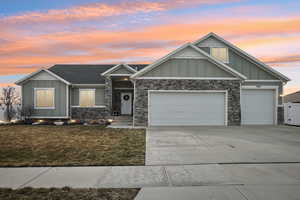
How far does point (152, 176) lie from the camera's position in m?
4.61

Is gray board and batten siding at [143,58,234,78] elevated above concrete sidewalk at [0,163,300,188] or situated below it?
above

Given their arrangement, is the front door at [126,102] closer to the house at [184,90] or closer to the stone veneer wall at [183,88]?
the house at [184,90]

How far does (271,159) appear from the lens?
600 cm

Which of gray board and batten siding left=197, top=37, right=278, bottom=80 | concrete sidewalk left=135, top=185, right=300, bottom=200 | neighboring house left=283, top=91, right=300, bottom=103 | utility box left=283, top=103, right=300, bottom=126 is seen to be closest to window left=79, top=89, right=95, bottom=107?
gray board and batten siding left=197, top=37, right=278, bottom=80

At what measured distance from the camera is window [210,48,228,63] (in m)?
16.8

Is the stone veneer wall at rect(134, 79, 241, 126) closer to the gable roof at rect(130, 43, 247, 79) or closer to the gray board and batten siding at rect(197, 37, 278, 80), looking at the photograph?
the gable roof at rect(130, 43, 247, 79)

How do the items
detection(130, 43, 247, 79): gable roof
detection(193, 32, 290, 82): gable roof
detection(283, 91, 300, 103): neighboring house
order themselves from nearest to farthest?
detection(130, 43, 247, 79): gable roof < detection(193, 32, 290, 82): gable roof < detection(283, 91, 300, 103): neighboring house

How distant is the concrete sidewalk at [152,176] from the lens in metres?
4.18

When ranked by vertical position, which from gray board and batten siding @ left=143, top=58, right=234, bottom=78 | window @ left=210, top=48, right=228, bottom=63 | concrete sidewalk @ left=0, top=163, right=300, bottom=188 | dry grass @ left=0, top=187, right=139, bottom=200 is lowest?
concrete sidewalk @ left=0, top=163, right=300, bottom=188

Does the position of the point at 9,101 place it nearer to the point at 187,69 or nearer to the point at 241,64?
the point at 187,69

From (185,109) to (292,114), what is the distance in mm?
9461

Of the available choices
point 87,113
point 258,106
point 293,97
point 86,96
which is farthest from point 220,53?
point 293,97

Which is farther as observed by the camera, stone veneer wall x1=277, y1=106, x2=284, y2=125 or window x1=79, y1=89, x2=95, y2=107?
window x1=79, y1=89, x2=95, y2=107

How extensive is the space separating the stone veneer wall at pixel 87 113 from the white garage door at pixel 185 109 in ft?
18.9
